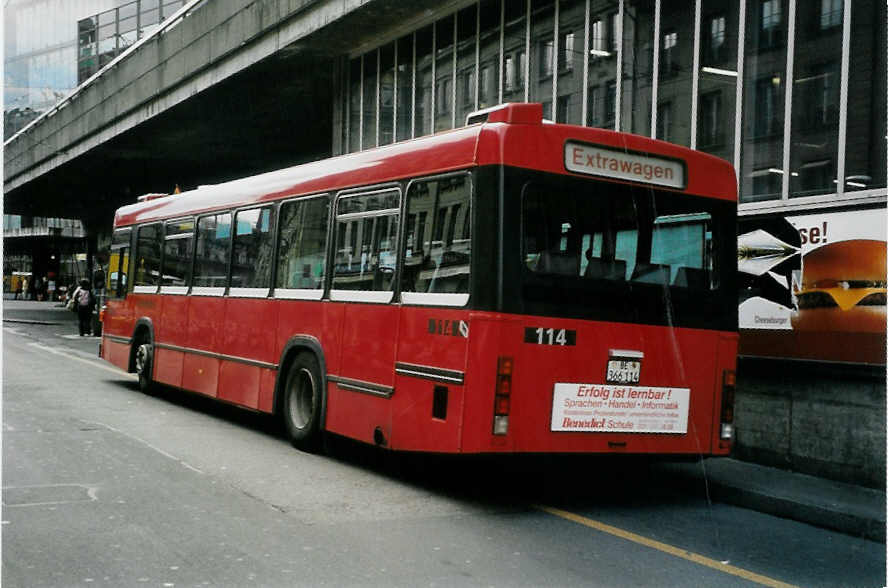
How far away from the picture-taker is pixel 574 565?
5.86m

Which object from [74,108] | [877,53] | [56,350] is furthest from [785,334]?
[74,108]

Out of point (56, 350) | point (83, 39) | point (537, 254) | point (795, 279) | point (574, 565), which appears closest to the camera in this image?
point (574, 565)

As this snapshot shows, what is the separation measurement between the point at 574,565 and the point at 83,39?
27.0 m

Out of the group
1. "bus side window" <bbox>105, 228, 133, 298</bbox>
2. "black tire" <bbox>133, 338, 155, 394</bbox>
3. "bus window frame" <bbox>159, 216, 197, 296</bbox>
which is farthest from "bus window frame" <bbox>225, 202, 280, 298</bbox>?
"bus side window" <bbox>105, 228, 133, 298</bbox>

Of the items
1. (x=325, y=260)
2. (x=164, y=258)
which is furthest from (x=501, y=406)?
(x=164, y=258)

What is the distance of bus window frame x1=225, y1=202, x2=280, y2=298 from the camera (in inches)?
424

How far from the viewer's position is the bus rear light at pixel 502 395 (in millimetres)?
7148

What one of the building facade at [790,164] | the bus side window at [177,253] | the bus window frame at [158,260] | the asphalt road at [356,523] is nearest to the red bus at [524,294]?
the asphalt road at [356,523]

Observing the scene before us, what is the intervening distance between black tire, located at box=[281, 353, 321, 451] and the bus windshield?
3122mm

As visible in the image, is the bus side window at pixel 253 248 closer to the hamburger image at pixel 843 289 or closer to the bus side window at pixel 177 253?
the bus side window at pixel 177 253

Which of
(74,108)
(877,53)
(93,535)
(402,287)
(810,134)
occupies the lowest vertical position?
(93,535)

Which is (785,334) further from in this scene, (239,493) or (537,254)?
(239,493)

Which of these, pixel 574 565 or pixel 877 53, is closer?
pixel 574 565

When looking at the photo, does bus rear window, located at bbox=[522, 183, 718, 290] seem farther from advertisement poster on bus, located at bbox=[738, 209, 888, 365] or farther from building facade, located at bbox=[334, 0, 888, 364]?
building facade, located at bbox=[334, 0, 888, 364]
